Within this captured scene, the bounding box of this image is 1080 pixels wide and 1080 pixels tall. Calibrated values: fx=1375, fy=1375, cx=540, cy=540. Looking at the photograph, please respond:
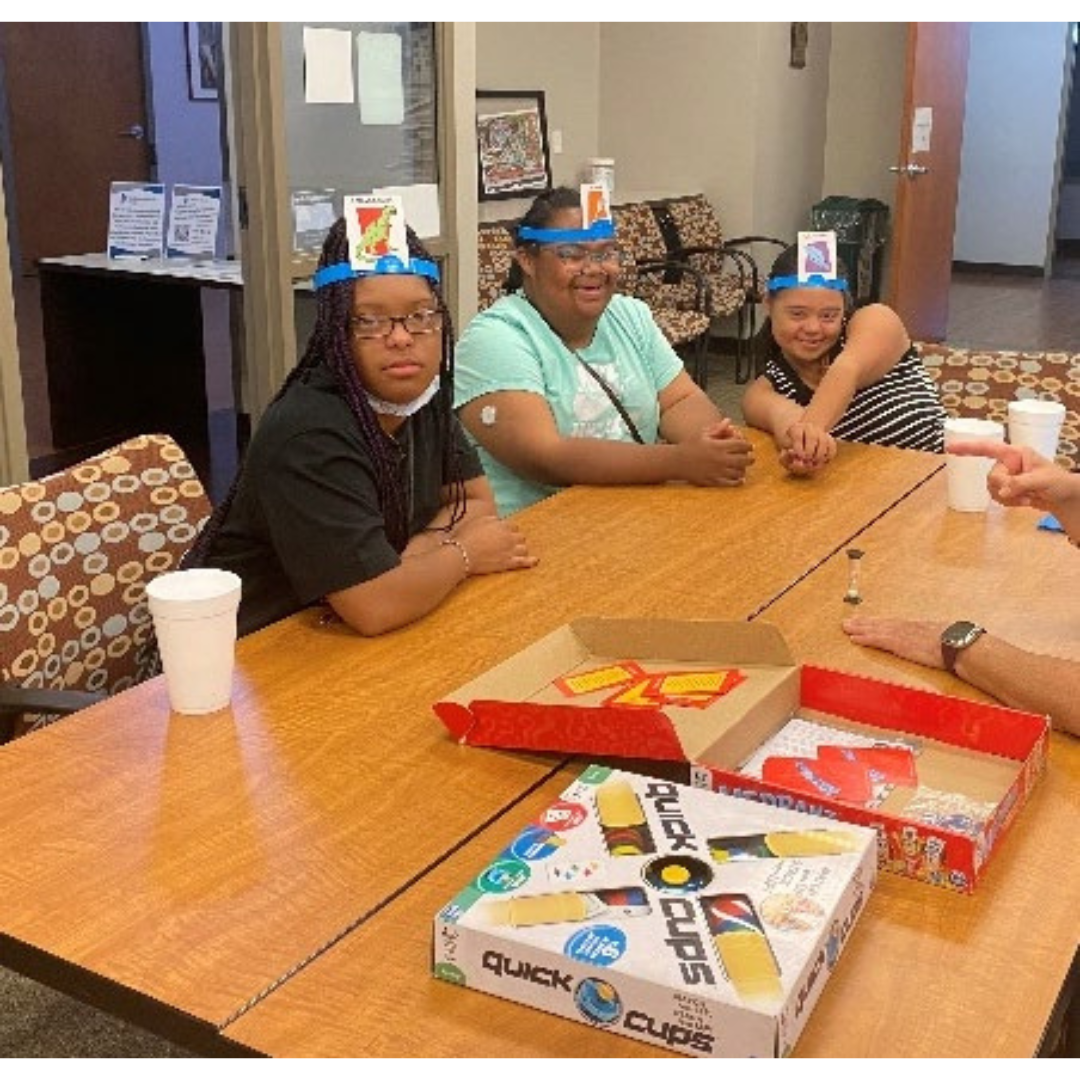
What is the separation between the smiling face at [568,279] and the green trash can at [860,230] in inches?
197

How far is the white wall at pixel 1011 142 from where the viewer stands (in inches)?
378

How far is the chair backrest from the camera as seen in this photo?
1889 mm

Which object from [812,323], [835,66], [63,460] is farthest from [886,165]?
[812,323]

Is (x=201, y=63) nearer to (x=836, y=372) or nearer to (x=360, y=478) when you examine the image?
(x=836, y=372)

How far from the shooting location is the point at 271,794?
54.1 inches

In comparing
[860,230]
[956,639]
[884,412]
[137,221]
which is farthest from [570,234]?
[860,230]

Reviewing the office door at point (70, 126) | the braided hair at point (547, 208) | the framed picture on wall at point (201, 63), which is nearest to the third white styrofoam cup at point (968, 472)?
the braided hair at point (547, 208)

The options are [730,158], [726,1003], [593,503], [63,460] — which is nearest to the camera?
[726,1003]

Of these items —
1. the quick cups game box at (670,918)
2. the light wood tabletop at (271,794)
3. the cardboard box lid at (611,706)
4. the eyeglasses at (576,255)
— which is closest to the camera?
the quick cups game box at (670,918)

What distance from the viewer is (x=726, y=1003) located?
3.08 ft

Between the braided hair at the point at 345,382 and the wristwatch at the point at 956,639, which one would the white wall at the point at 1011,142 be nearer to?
the braided hair at the point at 345,382

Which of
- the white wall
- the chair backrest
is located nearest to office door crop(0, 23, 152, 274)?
the white wall

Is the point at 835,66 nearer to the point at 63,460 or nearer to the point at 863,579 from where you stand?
the point at 63,460
